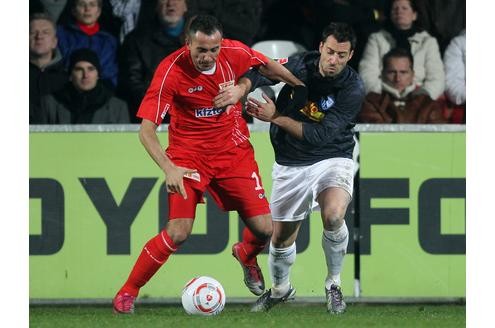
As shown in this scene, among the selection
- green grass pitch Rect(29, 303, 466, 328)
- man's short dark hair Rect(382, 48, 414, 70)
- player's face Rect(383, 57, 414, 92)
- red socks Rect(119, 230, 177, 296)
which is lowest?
green grass pitch Rect(29, 303, 466, 328)

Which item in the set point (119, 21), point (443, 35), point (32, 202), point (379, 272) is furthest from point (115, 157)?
point (443, 35)

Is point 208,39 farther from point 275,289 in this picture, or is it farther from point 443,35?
point 443,35

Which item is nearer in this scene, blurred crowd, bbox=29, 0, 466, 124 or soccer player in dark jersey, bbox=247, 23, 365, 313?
soccer player in dark jersey, bbox=247, 23, 365, 313

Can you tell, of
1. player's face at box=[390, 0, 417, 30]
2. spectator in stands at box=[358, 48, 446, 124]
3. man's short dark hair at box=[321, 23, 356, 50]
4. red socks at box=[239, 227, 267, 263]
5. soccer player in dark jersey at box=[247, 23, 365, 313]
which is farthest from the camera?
player's face at box=[390, 0, 417, 30]

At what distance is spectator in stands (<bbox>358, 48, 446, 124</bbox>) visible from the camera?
1151 centimetres

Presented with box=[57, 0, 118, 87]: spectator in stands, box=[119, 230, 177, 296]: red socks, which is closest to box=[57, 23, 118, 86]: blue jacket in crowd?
box=[57, 0, 118, 87]: spectator in stands

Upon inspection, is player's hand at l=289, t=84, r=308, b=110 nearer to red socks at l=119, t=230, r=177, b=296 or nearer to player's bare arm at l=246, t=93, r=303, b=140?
player's bare arm at l=246, t=93, r=303, b=140

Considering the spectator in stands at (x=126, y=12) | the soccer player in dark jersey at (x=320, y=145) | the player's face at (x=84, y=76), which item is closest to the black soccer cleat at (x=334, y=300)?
the soccer player in dark jersey at (x=320, y=145)

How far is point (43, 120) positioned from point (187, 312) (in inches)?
119

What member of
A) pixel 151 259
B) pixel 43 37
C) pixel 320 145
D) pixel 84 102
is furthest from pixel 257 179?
pixel 43 37

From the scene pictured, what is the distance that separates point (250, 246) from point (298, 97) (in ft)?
3.87

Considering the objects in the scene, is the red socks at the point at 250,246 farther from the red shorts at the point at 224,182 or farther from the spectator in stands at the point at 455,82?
the spectator in stands at the point at 455,82

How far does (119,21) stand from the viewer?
11.9 m

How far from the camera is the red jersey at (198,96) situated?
8758 millimetres
